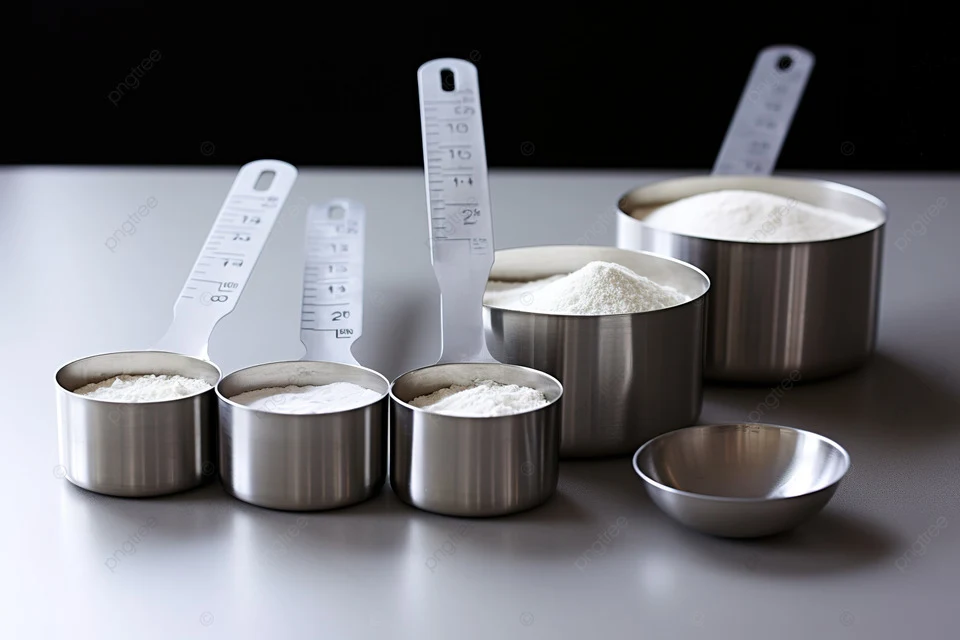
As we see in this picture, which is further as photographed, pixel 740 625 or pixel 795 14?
pixel 795 14

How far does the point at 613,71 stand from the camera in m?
2.13

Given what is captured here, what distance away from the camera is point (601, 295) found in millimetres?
828

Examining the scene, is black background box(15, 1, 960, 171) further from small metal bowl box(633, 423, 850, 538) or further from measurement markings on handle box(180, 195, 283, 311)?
small metal bowl box(633, 423, 850, 538)

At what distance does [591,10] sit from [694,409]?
1.37 metres

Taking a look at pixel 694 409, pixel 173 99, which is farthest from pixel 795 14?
pixel 694 409

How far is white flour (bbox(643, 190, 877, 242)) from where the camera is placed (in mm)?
981

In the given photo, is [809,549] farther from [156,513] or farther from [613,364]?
[156,513]

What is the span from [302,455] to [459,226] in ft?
0.73

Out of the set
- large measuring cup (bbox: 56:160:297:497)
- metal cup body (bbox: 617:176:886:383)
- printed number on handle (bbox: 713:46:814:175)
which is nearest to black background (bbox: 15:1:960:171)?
printed number on handle (bbox: 713:46:814:175)

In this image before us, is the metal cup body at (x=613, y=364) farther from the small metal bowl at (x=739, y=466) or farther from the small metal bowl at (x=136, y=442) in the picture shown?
the small metal bowl at (x=136, y=442)

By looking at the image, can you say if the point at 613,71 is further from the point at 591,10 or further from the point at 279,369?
the point at 279,369

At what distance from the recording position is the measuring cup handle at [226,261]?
2.80 feet

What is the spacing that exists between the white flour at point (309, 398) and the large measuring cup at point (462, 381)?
0.08ft

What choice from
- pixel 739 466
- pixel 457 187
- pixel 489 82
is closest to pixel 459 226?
pixel 457 187
